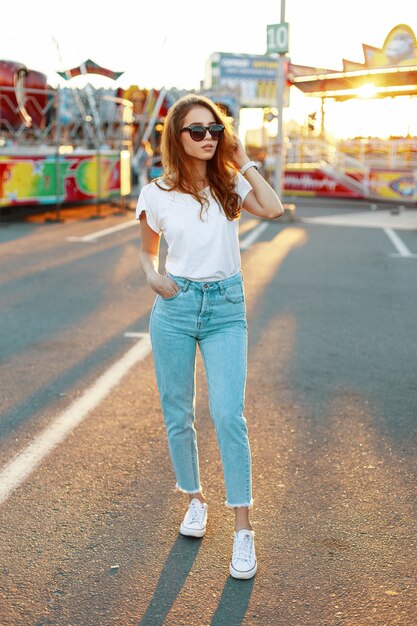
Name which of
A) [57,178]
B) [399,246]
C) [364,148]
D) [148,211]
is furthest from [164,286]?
[364,148]

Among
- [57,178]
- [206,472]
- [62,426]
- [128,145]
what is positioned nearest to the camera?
[206,472]

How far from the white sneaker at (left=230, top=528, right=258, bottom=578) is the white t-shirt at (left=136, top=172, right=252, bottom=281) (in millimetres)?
1026

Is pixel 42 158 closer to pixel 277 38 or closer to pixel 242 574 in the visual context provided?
pixel 277 38

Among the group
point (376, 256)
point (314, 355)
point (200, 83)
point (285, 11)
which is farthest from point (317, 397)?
point (200, 83)

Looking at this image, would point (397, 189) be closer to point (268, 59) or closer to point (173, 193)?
point (173, 193)

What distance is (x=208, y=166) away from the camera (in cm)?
329

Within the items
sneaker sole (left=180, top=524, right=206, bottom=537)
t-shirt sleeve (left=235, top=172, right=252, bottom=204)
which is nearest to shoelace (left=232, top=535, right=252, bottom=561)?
sneaker sole (left=180, top=524, right=206, bottom=537)

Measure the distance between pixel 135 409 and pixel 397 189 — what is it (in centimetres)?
2361

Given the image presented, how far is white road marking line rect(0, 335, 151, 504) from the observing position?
4125 mm

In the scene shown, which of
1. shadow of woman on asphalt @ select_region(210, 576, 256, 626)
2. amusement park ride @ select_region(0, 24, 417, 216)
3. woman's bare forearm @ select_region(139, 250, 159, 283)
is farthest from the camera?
amusement park ride @ select_region(0, 24, 417, 216)

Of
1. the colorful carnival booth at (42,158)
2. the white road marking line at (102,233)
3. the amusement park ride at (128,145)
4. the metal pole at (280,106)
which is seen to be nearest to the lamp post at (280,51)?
the metal pole at (280,106)

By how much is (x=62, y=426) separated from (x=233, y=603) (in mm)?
2157

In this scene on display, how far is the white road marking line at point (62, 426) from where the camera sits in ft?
13.5

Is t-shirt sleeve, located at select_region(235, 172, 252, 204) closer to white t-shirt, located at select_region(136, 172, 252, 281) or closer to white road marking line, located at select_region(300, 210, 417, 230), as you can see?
white t-shirt, located at select_region(136, 172, 252, 281)
